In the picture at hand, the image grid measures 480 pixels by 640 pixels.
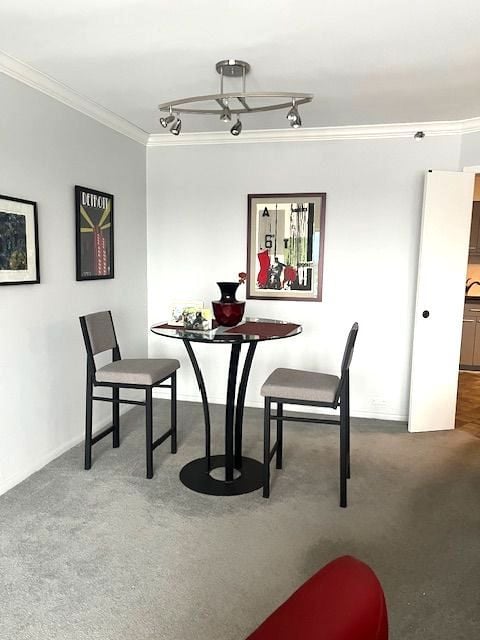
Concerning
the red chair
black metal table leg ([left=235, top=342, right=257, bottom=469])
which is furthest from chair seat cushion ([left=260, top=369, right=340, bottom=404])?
the red chair

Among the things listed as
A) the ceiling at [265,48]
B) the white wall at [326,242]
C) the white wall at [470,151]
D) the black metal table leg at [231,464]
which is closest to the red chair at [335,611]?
the black metal table leg at [231,464]

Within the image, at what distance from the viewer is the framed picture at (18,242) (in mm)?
2676

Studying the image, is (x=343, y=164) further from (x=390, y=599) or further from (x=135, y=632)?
(x=135, y=632)

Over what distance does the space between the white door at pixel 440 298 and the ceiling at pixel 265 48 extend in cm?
59

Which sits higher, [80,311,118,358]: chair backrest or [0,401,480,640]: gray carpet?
[80,311,118,358]: chair backrest

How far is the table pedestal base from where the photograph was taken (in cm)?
282

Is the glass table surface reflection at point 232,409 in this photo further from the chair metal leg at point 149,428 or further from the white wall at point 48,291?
the white wall at point 48,291

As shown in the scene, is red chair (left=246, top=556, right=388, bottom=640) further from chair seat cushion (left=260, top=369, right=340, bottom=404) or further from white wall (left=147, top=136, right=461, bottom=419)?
white wall (left=147, top=136, right=461, bottom=419)

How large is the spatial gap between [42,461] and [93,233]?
1.58 meters

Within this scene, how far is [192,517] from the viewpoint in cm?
255

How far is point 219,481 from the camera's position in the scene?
115 inches

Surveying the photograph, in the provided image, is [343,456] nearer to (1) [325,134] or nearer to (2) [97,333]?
(2) [97,333]

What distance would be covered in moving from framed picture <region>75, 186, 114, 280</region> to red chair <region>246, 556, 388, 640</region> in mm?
2855

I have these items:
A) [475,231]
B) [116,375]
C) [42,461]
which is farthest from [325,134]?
[42,461]
